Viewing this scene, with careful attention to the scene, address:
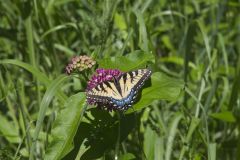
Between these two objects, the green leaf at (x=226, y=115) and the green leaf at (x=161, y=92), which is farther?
the green leaf at (x=226, y=115)

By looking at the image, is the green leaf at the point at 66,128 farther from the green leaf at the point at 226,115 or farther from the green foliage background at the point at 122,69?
the green leaf at the point at 226,115

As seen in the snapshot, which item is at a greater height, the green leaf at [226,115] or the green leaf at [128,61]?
the green leaf at [128,61]

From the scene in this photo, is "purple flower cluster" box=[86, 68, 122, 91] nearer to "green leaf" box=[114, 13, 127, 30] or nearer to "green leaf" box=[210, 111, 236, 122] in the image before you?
"green leaf" box=[210, 111, 236, 122]

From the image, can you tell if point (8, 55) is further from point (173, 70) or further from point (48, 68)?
point (173, 70)

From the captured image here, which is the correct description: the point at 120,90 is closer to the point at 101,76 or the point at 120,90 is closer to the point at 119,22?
the point at 101,76

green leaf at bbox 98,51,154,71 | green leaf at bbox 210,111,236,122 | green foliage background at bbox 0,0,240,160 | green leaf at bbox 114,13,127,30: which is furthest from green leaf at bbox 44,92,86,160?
green leaf at bbox 114,13,127,30

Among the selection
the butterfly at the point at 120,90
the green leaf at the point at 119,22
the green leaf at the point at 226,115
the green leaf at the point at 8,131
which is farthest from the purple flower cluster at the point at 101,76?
the green leaf at the point at 119,22

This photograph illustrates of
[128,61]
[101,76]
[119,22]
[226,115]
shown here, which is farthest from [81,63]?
[119,22]
